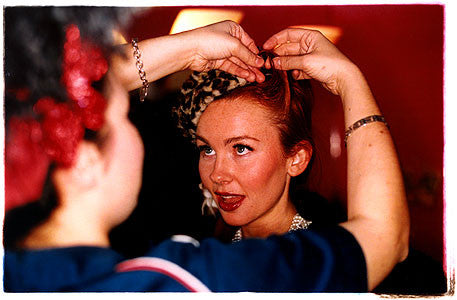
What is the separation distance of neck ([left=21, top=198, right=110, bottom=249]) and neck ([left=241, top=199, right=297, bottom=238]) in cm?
51

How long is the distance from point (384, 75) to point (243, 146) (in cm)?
55

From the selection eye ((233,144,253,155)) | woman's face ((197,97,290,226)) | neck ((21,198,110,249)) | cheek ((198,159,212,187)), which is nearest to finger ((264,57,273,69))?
woman's face ((197,97,290,226))

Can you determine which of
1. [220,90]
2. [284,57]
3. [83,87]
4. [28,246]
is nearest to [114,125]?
[83,87]

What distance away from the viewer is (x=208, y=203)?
5.07ft

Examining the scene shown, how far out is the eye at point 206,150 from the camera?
1545 millimetres

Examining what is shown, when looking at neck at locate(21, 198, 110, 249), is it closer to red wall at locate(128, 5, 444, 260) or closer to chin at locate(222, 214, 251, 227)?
chin at locate(222, 214, 251, 227)

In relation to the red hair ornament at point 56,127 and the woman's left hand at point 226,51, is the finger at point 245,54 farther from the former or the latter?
the red hair ornament at point 56,127

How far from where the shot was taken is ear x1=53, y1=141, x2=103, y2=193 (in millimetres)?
1411

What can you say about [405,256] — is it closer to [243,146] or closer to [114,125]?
[243,146]

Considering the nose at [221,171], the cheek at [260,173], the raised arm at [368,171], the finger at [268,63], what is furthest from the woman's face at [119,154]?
the raised arm at [368,171]

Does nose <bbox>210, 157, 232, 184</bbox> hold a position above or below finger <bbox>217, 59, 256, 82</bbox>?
below

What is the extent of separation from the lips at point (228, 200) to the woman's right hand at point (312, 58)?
0.47 metres

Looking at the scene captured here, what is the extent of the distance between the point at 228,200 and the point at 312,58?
56 cm

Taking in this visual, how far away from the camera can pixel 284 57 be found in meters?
1.51
